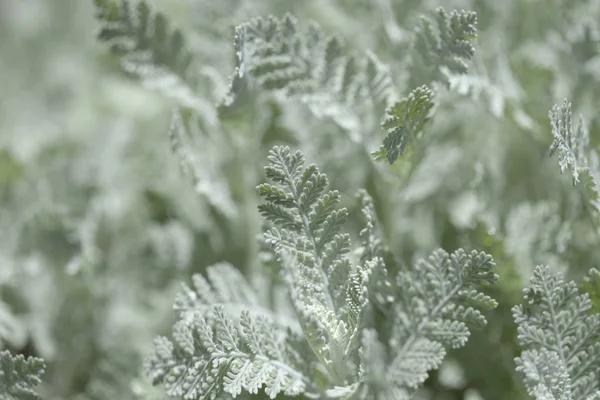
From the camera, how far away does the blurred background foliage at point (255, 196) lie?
1.68 feet

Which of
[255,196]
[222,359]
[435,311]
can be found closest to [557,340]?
[435,311]

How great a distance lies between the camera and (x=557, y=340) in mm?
380

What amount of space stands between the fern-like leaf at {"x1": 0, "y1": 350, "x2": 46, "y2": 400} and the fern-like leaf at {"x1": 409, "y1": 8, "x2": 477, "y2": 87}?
0.32m

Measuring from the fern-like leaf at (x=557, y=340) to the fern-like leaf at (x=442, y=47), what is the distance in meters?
0.15

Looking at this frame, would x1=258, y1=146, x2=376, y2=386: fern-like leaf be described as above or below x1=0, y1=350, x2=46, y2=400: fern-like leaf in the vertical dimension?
above

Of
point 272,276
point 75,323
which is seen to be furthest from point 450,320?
point 75,323

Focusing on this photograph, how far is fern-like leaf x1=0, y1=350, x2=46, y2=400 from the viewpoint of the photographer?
15.5 inches

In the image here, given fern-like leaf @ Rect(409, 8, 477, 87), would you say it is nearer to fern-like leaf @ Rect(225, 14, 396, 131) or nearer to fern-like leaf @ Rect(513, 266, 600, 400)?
fern-like leaf @ Rect(225, 14, 396, 131)

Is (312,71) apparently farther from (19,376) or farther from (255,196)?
(19,376)

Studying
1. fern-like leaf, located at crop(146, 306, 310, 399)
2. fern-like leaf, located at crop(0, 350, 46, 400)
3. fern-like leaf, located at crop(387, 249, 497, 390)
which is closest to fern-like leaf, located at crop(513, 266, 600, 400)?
fern-like leaf, located at crop(387, 249, 497, 390)

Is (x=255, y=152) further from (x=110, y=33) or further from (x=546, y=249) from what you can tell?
(x=546, y=249)

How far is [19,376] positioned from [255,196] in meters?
0.28

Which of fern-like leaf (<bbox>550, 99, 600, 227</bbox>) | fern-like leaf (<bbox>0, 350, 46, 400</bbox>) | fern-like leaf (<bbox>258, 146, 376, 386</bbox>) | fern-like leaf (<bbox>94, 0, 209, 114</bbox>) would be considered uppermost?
fern-like leaf (<bbox>94, 0, 209, 114</bbox>)

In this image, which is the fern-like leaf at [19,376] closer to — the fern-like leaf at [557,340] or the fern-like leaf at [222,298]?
the fern-like leaf at [222,298]
